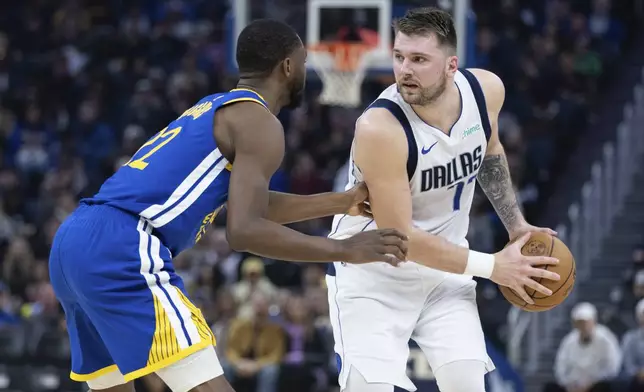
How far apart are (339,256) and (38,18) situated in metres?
14.8

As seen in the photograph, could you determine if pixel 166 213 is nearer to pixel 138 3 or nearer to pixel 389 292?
pixel 389 292

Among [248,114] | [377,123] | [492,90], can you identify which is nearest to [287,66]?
[248,114]

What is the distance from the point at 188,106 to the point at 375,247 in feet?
37.9

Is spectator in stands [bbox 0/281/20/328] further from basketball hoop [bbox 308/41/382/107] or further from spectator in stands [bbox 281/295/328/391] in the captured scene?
basketball hoop [bbox 308/41/382/107]

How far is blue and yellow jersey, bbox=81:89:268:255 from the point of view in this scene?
4938mm

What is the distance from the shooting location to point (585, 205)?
44.3 feet

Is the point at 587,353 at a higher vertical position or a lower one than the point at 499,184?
lower

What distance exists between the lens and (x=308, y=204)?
5.59 metres

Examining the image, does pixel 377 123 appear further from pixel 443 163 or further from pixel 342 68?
pixel 342 68

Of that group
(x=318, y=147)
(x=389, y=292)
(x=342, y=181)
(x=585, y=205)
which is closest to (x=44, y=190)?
(x=318, y=147)

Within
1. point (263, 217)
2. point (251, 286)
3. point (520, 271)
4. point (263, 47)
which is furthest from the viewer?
point (251, 286)

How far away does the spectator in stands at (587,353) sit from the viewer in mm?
10914

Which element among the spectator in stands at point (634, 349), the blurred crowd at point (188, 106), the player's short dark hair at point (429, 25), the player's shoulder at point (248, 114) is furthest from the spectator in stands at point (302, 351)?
the player's shoulder at point (248, 114)

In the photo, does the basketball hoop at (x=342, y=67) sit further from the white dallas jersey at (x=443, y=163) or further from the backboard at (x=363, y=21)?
the white dallas jersey at (x=443, y=163)
